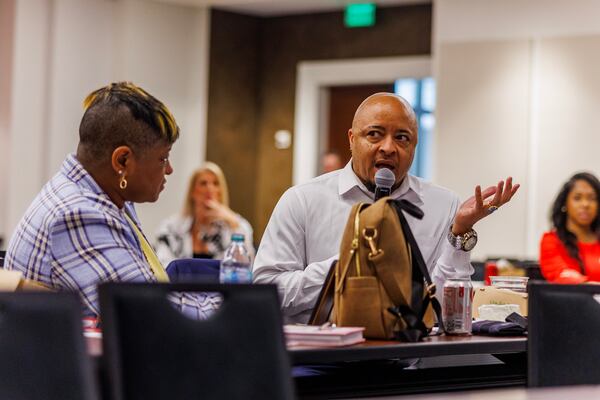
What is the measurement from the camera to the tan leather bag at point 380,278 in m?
2.70

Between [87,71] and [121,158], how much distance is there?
22.3 feet

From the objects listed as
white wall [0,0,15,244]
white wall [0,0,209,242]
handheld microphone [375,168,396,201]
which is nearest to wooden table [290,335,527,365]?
handheld microphone [375,168,396,201]

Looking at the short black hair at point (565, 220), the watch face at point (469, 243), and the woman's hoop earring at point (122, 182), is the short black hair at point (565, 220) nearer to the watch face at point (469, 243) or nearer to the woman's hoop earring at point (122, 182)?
the watch face at point (469, 243)

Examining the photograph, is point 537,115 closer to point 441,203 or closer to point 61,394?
point 441,203

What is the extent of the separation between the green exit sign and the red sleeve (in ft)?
12.2

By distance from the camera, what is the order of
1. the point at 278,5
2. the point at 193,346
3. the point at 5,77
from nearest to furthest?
1. the point at 193,346
2. the point at 5,77
3. the point at 278,5

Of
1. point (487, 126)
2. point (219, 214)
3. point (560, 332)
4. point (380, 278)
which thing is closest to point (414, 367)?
point (380, 278)

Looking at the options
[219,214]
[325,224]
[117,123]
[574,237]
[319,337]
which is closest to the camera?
[319,337]

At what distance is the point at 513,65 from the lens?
855 centimetres

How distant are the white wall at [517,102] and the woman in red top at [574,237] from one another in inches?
58.6

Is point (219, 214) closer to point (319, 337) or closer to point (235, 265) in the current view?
point (235, 265)

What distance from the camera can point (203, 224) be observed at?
326 inches

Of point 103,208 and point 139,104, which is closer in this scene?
point 103,208

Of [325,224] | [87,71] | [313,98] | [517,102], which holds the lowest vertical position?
[325,224]
